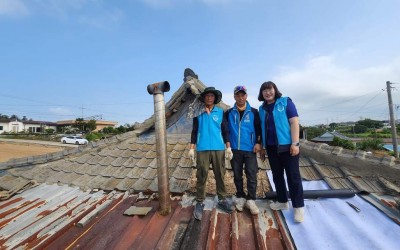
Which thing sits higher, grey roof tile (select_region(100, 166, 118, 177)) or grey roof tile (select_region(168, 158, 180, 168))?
grey roof tile (select_region(168, 158, 180, 168))

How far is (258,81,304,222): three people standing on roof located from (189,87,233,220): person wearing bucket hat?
59 centimetres

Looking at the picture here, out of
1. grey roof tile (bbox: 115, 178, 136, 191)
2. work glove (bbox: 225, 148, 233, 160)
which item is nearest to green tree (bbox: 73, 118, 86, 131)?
grey roof tile (bbox: 115, 178, 136, 191)

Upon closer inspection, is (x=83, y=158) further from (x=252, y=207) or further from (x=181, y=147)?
(x=252, y=207)

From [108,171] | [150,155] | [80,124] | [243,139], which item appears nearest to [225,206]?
[243,139]

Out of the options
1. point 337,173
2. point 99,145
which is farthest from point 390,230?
point 99,145

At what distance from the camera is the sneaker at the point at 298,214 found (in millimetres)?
2740

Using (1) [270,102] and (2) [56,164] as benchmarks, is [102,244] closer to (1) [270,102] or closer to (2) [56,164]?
(1) [270,102]

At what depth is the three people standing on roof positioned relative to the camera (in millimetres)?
2914

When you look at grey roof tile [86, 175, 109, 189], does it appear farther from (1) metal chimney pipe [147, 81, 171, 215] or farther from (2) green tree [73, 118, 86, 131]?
(2) green tree [73, 118, 86, 131]

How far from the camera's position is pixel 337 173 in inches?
151

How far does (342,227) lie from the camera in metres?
2.60

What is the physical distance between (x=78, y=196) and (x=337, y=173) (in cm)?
432

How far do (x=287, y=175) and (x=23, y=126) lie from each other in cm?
7951

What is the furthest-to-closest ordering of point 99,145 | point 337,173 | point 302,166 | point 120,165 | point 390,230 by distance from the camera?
point 99,145
point 120,165
point 302,166
point 337,173
point 390,230
